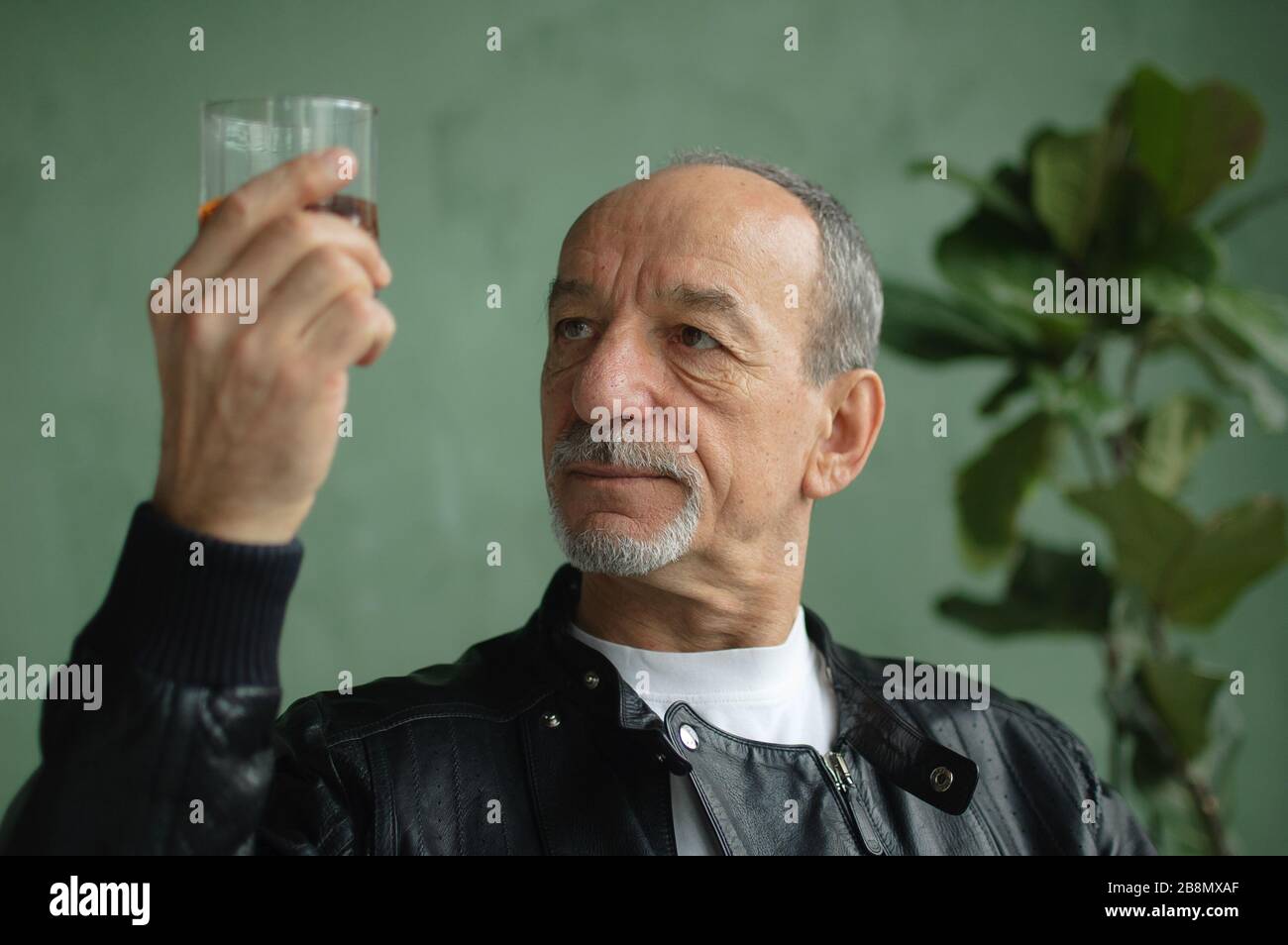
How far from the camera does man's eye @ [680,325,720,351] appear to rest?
4.76 ft

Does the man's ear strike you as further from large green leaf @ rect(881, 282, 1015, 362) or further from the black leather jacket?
large green leaf @ rect(881, 282, 1015, 362)

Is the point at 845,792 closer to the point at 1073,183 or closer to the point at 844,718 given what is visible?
the point at 844,718

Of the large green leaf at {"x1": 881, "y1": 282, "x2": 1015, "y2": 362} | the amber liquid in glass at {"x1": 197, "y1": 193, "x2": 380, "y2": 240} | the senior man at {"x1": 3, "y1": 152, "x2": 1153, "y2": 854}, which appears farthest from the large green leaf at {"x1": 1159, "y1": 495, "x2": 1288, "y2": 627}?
the amber liquid in glass at {"x1": 197, "y1": 193, "x2": 380, "y2": 240}

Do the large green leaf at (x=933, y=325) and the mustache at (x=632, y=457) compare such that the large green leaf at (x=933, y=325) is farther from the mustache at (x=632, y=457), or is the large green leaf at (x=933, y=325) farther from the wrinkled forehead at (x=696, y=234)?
the mustache at (x=632, y=457)

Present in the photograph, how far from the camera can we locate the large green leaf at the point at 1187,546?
95.9 inches

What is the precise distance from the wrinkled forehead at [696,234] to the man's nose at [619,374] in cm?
8

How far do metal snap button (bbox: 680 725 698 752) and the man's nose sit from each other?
0.35 m

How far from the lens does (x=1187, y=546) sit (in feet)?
8.09

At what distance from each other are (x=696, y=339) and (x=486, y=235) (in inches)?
77.3

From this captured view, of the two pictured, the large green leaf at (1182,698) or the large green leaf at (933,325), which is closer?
the large green leaf at (1182,698)

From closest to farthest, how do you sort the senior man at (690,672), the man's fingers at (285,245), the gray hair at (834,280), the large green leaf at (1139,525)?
1. the man's fingers at (285,245)
2. the senior man at (690,672)
3. the gray hair at (834,280)
4. the large green leaf at (1139,525)

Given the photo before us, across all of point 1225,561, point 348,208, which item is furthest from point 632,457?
point 1225,561

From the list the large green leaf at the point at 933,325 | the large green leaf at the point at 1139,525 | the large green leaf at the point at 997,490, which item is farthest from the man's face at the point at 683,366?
the large green leaf at the point at 997,490
